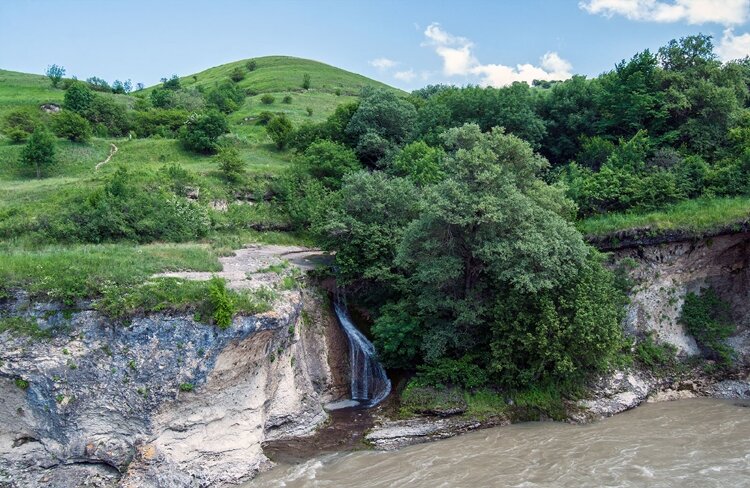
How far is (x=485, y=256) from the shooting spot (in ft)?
66.9

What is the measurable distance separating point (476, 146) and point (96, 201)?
2041 centimetres

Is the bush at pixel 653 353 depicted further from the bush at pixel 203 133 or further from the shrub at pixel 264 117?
the shrub at pixel 264 117

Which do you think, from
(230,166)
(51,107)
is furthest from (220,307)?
(51,107)

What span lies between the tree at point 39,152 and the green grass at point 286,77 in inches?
1702

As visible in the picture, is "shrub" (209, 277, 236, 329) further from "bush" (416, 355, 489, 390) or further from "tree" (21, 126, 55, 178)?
"tree" (21, 126, 55, 178)

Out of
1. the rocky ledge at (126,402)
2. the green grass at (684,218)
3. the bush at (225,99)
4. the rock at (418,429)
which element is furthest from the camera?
the bush at (225,99)

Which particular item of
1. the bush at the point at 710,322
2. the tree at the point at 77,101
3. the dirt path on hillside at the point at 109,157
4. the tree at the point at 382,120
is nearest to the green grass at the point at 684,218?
the bush at the point at 710,322

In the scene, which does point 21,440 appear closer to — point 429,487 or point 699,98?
point 429,487

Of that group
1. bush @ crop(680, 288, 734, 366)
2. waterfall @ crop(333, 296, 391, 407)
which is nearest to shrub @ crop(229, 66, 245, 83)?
waterfall @ crop(333, 296, 391, 407)

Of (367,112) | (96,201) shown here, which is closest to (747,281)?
(367,112)

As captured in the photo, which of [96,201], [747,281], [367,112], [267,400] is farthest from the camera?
[367,112]

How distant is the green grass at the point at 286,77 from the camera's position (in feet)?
270

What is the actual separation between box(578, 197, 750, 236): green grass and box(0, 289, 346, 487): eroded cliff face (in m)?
16.8

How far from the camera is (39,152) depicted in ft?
123
